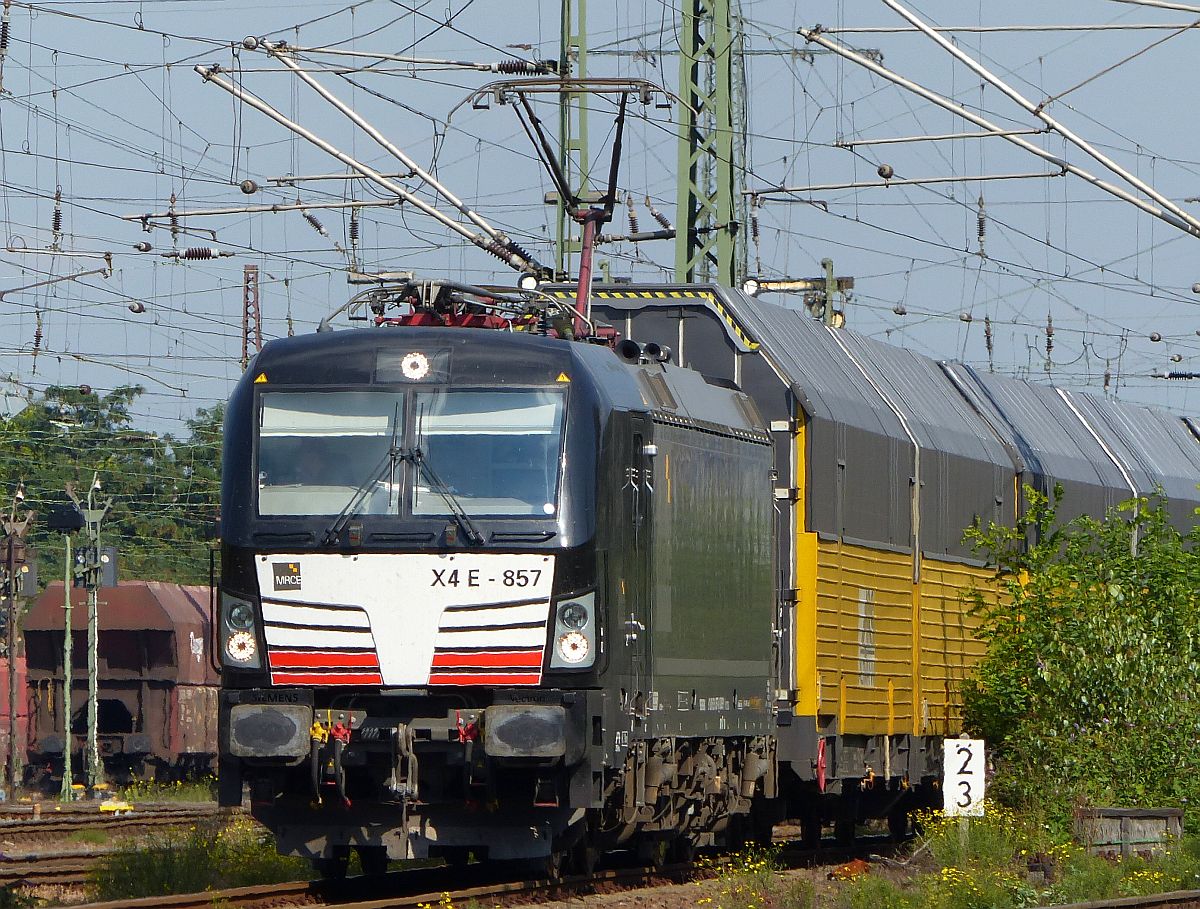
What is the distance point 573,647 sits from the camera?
13.9m

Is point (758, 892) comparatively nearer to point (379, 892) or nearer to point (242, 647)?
point (379, 892)

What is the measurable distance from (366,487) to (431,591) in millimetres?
811

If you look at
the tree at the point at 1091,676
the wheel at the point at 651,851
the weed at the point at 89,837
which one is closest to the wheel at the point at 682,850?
the wheel at the point at 651,851

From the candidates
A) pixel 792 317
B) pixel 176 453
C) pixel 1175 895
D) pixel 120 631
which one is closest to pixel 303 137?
pixel 792 317

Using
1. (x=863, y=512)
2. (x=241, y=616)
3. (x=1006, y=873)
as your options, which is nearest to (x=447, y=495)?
(x=241, y=616)

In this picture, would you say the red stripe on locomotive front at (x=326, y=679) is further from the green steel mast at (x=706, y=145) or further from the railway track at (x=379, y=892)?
the green steel mast at (x=706, y=145)

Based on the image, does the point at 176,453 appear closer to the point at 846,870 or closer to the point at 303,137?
the point at 303,137

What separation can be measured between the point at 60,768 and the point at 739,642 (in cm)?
2906

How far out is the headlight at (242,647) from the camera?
46.4 ft

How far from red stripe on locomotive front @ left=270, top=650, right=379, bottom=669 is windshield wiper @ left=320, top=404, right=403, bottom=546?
69cm

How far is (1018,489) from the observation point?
23.6m

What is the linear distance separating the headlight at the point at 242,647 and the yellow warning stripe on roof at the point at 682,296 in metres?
5.38

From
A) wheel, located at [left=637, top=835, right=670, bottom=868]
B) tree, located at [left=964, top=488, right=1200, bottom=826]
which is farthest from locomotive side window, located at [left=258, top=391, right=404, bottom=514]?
tree, located at [left=964, top=488, right=1200, bottom=826]

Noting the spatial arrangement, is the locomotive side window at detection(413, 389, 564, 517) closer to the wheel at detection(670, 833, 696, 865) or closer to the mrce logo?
the mrce logo
